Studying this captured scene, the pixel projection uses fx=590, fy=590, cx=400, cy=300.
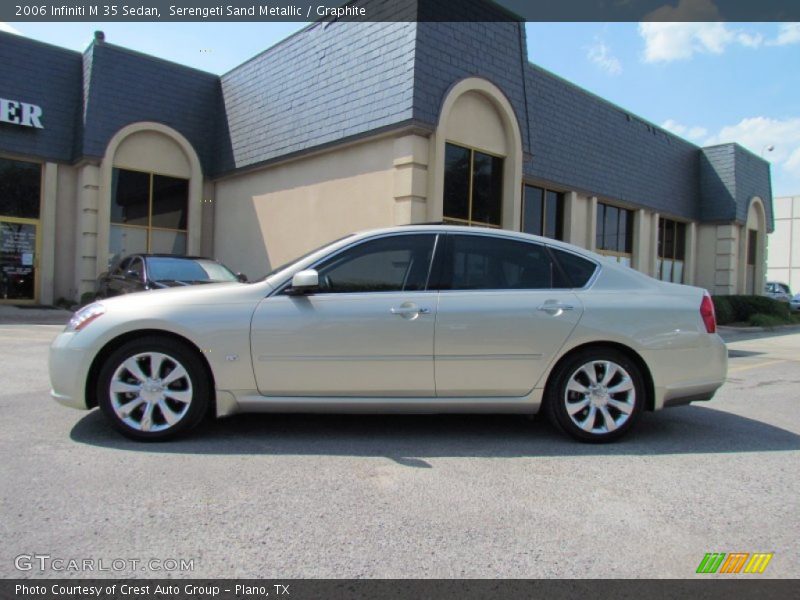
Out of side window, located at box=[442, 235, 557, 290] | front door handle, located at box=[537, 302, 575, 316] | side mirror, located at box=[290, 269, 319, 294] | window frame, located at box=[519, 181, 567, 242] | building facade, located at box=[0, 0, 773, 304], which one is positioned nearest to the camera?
side mirror, located at box=[290, 269, 319, 294]

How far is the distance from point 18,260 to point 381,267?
14.5 m

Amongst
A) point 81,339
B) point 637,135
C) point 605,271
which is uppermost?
point 637,135

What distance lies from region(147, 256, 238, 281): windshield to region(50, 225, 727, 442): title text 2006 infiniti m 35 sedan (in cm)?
554

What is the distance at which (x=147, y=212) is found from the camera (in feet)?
52.9

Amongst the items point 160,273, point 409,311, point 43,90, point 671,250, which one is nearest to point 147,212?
point 43,90

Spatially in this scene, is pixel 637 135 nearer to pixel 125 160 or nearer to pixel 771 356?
pixel 771 356

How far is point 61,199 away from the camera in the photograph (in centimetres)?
1573

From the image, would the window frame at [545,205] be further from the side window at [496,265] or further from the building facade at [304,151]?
the side window at [496,265]

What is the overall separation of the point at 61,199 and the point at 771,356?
56.2 ft

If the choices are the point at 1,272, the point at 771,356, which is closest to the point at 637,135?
the point at 771,356

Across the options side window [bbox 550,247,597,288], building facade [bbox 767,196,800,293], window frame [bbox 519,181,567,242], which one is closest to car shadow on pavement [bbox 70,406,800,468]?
side window [bbox 550,247,597,288]

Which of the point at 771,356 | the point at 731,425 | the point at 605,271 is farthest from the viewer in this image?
the point at 771,356

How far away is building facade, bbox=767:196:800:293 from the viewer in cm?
4103

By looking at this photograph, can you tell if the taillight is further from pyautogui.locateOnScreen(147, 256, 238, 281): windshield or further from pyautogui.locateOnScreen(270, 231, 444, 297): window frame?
pyautogui.locateOnScreen(147, 256, 238, 281): windshield
